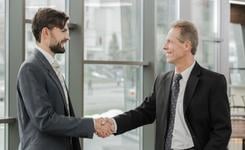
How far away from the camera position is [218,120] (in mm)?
2434

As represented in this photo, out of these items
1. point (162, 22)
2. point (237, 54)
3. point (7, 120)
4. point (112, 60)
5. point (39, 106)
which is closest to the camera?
point (39, 106)

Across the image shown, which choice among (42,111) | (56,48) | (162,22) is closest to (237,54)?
(162,22)

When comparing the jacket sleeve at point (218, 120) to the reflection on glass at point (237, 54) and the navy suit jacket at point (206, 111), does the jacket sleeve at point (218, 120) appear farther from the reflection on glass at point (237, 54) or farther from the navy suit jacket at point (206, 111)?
the reflection on glass at point (237, 54)

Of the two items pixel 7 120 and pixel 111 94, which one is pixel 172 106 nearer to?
pixel 7 120

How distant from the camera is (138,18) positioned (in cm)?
469

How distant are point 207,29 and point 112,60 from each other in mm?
1723

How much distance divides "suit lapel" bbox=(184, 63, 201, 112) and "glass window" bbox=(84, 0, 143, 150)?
170cm

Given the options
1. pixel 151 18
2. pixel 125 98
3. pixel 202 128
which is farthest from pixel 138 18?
pixel 202 128

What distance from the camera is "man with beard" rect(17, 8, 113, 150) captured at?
2205 millimetres

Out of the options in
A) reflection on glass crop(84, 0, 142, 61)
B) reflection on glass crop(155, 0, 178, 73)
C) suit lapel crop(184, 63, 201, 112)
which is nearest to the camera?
suit lapel crop(184, 63, 201, 112)

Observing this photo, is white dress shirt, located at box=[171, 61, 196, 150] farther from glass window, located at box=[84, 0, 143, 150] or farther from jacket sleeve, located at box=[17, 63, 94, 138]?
glass window, located at box=[84, 0, 143, 150]

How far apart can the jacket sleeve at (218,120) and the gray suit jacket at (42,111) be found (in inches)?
28.3

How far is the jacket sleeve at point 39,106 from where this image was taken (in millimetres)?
2195

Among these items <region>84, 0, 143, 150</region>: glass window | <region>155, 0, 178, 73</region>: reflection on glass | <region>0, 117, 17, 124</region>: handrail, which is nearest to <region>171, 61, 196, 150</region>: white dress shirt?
<region>0, 117, 17, 124</region>: handrail
